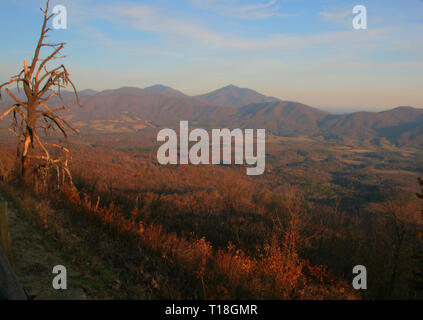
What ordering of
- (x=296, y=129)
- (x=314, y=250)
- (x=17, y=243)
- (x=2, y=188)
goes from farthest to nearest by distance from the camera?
(x=296, y=129)
(x=314, y=250)
(x=2, y=188)
(x=17, y=243)

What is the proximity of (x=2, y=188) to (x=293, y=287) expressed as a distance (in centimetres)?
767

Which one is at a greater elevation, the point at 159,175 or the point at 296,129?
the point at 296,129

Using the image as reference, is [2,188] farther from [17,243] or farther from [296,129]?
[296,129]

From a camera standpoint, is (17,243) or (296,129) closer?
(17,243)

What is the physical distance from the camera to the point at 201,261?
4859 millimetres

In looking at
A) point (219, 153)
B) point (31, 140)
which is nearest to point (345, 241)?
point (31, 140)

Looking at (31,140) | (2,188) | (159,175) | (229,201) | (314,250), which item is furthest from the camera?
(159,175)

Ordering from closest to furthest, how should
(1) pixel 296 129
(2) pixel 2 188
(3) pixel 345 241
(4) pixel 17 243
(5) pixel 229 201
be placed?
(4) pixel 17 243
(2) pixel 2 188
(3) pixel 345 241
(5) pixel 229 201
(1) pixel 296 129

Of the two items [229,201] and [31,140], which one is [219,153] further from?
[31,140]

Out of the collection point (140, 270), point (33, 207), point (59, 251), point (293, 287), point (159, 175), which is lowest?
point (159, 175)

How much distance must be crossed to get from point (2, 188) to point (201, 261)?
598 centimetres

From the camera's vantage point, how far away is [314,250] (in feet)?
33.0

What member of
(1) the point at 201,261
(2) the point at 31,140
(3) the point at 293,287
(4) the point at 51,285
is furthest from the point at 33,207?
(3) the point at 293,287

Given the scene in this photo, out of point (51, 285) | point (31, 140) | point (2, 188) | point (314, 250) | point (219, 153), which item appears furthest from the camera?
point (219, 153)
